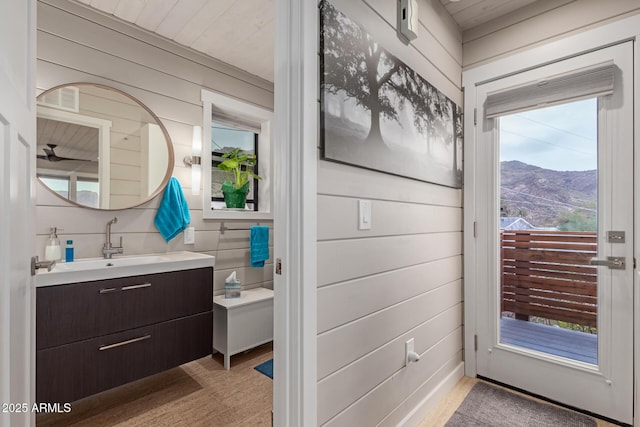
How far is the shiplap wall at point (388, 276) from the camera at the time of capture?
4.02 ft

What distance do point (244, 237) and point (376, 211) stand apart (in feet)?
6.01

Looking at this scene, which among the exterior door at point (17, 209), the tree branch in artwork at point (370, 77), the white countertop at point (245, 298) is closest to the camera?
the exterior door at point (17, 209)

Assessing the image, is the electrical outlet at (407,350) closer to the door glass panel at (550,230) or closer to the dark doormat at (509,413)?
the dark doormat at (509,413)

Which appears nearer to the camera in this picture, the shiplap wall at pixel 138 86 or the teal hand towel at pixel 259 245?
the shiplap wall at pixel 138 86

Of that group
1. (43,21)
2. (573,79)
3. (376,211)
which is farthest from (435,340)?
(43,21)

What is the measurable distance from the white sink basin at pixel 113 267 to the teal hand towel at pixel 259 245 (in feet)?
1.91

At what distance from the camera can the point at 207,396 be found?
79.5 inches

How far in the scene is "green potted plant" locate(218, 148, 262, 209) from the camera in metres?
2.81

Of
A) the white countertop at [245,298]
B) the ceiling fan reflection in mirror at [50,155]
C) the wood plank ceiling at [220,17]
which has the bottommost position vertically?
the white countertop at [245,298]

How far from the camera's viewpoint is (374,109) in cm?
141

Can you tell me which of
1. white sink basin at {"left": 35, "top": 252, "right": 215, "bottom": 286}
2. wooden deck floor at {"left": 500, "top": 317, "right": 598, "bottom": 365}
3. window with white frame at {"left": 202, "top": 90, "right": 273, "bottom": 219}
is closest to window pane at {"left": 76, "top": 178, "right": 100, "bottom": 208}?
white sink basin at {"left": 35, "top": 252, "right": 215, "bottom": 286}

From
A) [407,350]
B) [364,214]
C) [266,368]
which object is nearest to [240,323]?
[266,368]

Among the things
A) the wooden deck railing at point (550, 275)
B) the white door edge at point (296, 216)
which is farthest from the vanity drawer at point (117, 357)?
the wooden deck railing at point (550, 275)

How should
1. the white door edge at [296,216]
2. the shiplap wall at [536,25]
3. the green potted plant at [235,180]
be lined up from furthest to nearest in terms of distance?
the green potted plant at [235,180] < the shiplap wall at [536,25] < the white door edge at [296,216]
